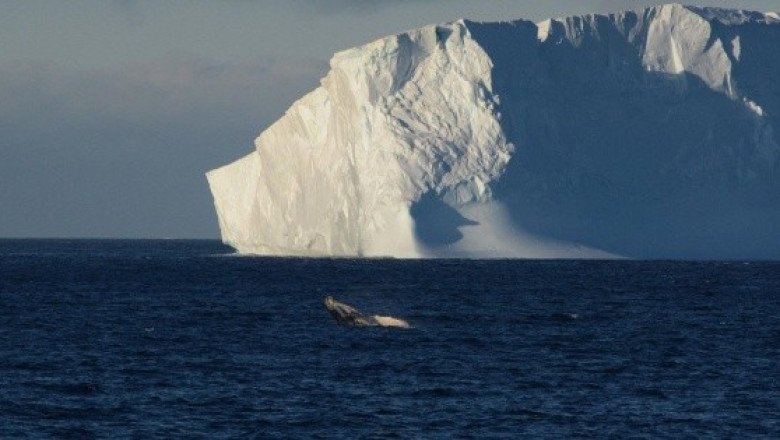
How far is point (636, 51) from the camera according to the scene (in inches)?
2702

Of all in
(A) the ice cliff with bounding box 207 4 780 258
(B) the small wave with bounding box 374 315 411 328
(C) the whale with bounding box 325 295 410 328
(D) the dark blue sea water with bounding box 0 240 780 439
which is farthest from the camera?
(A) the ice cliff with bounding box 207 4 780 258

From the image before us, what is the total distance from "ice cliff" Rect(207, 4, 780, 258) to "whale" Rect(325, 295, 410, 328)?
24.9 m

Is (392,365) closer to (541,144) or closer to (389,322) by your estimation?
(389,322)

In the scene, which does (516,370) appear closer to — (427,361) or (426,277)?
(427,361)

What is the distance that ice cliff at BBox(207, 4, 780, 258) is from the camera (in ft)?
203

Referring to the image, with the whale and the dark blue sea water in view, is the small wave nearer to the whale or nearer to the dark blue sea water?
the whale

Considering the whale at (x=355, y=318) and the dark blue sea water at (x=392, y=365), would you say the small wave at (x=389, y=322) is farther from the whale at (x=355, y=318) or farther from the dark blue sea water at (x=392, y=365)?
the dark blue sea water at (x=392, y=365)

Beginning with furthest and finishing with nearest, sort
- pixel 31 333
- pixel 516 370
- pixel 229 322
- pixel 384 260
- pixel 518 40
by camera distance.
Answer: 1. pixel 384 260
2. pixel 518 40
3. pixel 229 322
4. pixel 31 333
5. pixel 516 370

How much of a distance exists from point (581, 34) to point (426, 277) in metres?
13.8

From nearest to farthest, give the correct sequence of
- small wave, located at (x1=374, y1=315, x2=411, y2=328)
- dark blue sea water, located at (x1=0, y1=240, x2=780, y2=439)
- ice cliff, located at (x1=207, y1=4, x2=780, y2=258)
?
1. dark blue sea water, located at (x1=0, y1=240, x2=780, y2=439)
2. small wave, located at (x1=374, y1=315, x2=411, y2=328)
3. ice cliff, located at (x1=207, y1=4, x2=780, y2=258)

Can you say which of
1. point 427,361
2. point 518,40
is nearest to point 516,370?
point 427,361

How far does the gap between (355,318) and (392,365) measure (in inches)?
379

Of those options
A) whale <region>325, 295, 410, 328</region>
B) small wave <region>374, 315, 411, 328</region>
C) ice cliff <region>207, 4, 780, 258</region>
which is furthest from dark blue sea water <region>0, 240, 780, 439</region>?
ice cliff <region>207, 4, 780, 258</region>

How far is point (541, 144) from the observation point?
64375 mm
